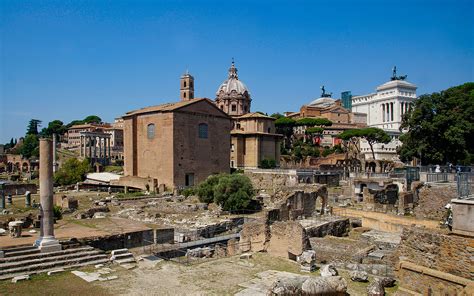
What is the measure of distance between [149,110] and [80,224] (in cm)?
2542

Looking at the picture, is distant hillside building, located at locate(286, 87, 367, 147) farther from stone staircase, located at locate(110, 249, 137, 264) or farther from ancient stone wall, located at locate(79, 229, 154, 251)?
stone staircase, located at locate(110, 249, 137, 264)

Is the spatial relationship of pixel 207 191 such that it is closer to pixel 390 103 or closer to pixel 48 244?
pixel 48 244

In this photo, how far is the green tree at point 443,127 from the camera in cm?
2977

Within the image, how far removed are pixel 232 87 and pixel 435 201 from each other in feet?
166

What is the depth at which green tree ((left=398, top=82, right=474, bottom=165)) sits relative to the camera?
29766 millimetres

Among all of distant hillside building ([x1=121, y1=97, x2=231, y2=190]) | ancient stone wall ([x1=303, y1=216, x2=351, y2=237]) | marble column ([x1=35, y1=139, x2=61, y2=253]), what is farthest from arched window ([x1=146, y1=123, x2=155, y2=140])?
marble column ([x1=35, y1=139, x2=61, y2=253])

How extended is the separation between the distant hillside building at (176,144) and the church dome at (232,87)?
70.0 ft

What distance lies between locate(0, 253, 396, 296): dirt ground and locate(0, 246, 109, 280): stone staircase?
0.61m

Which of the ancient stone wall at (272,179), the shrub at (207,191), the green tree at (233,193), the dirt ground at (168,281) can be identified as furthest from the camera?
the ancient stone wall at (272,179)

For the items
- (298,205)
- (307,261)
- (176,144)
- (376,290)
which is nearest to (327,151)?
(176,144)

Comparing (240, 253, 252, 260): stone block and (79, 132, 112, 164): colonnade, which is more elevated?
(79, 132, 112, 164): colonnade

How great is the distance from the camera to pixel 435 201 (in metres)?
19.0

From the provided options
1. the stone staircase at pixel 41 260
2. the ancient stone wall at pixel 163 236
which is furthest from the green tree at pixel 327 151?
the stone staircase at pixel 41 260

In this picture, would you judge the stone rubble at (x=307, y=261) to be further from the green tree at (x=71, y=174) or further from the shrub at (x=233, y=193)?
the green tree at (x=71, y=174)
